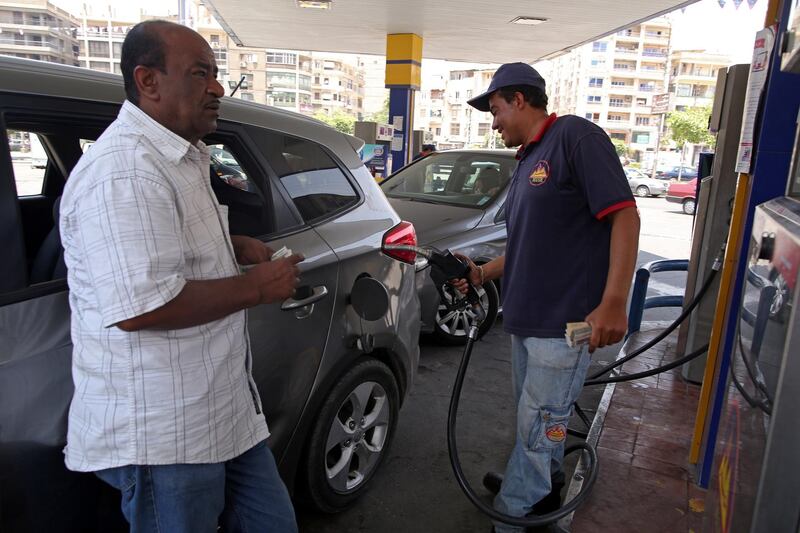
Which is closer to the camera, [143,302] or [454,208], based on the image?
[143,302]

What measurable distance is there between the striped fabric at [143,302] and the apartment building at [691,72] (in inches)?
3855

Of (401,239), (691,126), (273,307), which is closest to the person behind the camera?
(273,307)

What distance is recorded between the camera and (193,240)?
1373mm

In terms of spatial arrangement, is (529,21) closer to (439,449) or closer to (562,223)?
(439,449)

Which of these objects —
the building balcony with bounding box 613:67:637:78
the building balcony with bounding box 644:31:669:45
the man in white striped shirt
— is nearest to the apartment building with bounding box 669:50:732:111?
the building balcony with bounding box 644:31:669:45

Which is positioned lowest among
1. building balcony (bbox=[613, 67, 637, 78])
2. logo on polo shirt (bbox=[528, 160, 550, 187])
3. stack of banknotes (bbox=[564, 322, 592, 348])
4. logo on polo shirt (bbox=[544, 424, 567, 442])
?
logo on polo shirt (bbox=[544, 424, 567, 442])

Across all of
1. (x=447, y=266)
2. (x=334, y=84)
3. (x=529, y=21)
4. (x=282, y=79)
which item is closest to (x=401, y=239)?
(x=447, y=266)

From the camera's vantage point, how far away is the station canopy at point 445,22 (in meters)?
10.6

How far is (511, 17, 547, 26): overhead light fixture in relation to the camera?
11.7 m

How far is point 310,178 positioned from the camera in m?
2.48

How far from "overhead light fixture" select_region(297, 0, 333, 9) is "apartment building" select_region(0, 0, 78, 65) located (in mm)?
46719

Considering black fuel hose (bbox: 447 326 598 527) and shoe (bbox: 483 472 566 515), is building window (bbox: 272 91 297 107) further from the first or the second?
shoe (bbox: 483 472 566 515)

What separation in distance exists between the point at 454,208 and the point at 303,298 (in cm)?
349

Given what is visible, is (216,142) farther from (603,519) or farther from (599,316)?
(603,519)
